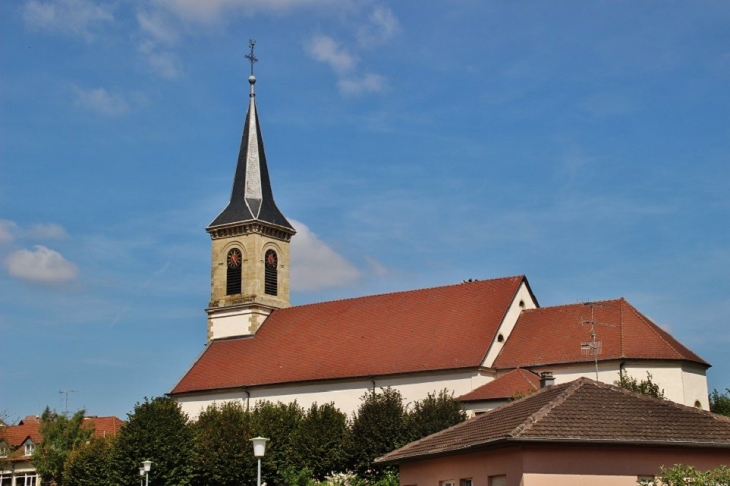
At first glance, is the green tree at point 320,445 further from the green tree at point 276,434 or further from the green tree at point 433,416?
the green tree at point 433,416

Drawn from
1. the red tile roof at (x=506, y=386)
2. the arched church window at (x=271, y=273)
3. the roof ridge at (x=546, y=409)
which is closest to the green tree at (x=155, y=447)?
the red tile roof at (x=506, y=386)

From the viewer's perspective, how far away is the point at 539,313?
5422cm

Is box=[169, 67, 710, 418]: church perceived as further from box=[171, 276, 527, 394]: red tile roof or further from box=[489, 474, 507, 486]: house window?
box=[489, 474, 507, 486]: house window

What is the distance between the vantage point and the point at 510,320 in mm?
53875

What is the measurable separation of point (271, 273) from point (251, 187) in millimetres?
5977

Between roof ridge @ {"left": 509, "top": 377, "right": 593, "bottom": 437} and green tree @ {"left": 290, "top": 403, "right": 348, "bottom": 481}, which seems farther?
green tree @ {"left": 290, "top": 403, "right": 348, "bottom": 481}

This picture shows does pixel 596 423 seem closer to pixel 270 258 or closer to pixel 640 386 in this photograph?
pixel 640 386

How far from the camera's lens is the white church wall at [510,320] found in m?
51.9

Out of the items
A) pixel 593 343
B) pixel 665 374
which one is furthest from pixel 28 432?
pixel 665 374

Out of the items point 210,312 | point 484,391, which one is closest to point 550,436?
point 484,391

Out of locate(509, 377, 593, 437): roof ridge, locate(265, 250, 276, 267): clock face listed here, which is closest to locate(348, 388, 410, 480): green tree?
locate(265, 250, 276, 267): clock face

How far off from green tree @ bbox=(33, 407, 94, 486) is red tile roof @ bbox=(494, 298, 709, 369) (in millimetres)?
34800

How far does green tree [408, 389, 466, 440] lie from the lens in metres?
46.3

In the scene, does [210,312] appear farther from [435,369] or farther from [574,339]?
[574,339]
